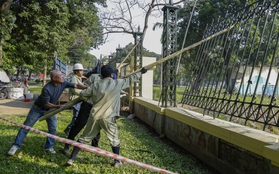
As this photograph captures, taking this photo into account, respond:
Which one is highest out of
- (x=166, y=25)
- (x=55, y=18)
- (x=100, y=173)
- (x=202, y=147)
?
(x=55, y=18)

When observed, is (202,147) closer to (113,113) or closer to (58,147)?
(113,113)

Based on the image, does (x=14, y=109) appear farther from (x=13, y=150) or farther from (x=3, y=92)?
(x=13, y=150)

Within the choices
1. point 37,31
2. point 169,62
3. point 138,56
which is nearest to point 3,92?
point 37,31

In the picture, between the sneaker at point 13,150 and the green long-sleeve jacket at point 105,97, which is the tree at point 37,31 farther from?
the green long-sleeve jacket at point 105,97

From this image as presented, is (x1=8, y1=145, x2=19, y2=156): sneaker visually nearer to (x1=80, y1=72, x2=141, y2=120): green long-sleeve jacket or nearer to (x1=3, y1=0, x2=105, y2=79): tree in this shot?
(x1=80, y1=72, x2=141, y2=120): green long-sleeve jacket

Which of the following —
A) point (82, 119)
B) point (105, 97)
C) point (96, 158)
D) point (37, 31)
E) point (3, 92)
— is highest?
point (37, 31)

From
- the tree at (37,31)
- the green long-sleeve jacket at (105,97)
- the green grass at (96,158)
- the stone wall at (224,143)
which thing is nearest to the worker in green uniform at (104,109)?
the green long-sleeve jacket at (105,97)

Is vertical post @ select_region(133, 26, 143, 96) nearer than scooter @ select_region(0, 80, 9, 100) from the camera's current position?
Yes

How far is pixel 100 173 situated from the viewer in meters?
3.81

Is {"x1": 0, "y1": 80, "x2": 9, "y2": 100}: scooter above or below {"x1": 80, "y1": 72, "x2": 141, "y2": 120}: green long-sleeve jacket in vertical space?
below

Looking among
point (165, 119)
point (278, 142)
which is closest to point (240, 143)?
point (278, 142)

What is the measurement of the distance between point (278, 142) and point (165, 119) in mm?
3583

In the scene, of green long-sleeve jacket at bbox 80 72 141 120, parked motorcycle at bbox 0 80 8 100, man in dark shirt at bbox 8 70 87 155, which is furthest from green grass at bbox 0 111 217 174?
parked motorcycle at bbox 0 80 8 100

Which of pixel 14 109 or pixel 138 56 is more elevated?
pixel 138 56
